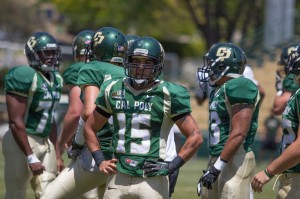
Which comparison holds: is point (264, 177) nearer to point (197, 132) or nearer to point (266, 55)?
point (197, 132)

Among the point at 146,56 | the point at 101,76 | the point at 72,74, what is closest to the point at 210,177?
the point at 146,56

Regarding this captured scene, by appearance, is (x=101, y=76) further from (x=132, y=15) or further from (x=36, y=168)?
(x=132, y=15)

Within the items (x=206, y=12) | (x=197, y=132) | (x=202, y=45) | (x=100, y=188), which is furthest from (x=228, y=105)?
(x=202, y=45)

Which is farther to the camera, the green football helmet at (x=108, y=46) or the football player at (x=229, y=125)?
the green football helmet at (x=108, y=46)

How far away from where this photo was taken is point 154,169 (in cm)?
606

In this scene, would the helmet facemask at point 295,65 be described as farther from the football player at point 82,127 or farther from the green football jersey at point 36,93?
the green football jersey at point 36,93

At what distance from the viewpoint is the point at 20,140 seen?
7621mm

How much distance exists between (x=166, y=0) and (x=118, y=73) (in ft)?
80.7

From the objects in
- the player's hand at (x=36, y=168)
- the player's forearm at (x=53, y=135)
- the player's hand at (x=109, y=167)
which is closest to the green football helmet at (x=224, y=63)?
the player's hand at (x=109, y=167)

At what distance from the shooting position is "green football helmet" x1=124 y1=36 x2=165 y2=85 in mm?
6172

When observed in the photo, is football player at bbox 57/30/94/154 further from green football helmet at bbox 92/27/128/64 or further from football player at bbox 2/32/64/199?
green football helmet at bbox 92/27/128/64

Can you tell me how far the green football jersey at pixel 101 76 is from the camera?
6.88 metres

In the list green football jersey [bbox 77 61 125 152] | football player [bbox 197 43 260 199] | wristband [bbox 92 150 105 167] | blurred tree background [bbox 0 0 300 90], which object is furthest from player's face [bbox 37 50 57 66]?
blurred tree background [bbox 0 0 300 90]

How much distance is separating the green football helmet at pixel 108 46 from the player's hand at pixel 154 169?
135 centimetres
